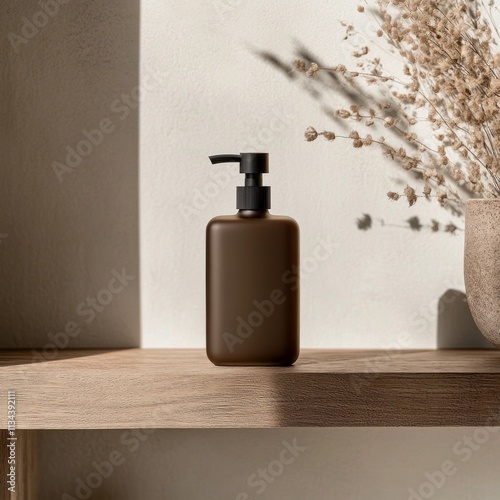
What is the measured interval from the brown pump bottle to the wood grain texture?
0.70 feet

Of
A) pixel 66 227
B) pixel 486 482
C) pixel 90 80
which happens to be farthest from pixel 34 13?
pixel 486 482

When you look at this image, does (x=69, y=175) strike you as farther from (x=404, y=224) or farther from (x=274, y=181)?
(x=404, y=224)

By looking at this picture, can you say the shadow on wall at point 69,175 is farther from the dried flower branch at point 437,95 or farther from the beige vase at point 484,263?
the beige vase at point 484,263

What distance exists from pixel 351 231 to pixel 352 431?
0.75ft

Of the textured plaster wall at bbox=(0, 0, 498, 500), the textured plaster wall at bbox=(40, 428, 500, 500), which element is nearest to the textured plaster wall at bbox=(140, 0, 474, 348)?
the textured plaster wall at bbox=(0, 0, 498, 500)

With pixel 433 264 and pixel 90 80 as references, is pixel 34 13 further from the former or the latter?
pixel 433 264

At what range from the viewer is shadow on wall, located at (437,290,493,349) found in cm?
74

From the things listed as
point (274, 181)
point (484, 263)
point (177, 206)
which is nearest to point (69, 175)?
point (177, 206)

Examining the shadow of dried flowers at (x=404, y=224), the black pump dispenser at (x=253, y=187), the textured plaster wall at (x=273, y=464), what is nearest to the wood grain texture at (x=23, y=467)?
the textured plaster wall at (x=273, y=464)

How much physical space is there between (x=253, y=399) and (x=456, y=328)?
29 cm

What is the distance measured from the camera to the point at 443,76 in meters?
0.70

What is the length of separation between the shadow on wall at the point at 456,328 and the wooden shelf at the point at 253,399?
6.8 inches

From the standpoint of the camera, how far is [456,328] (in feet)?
2.43

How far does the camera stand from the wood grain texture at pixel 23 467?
62 centimetres
